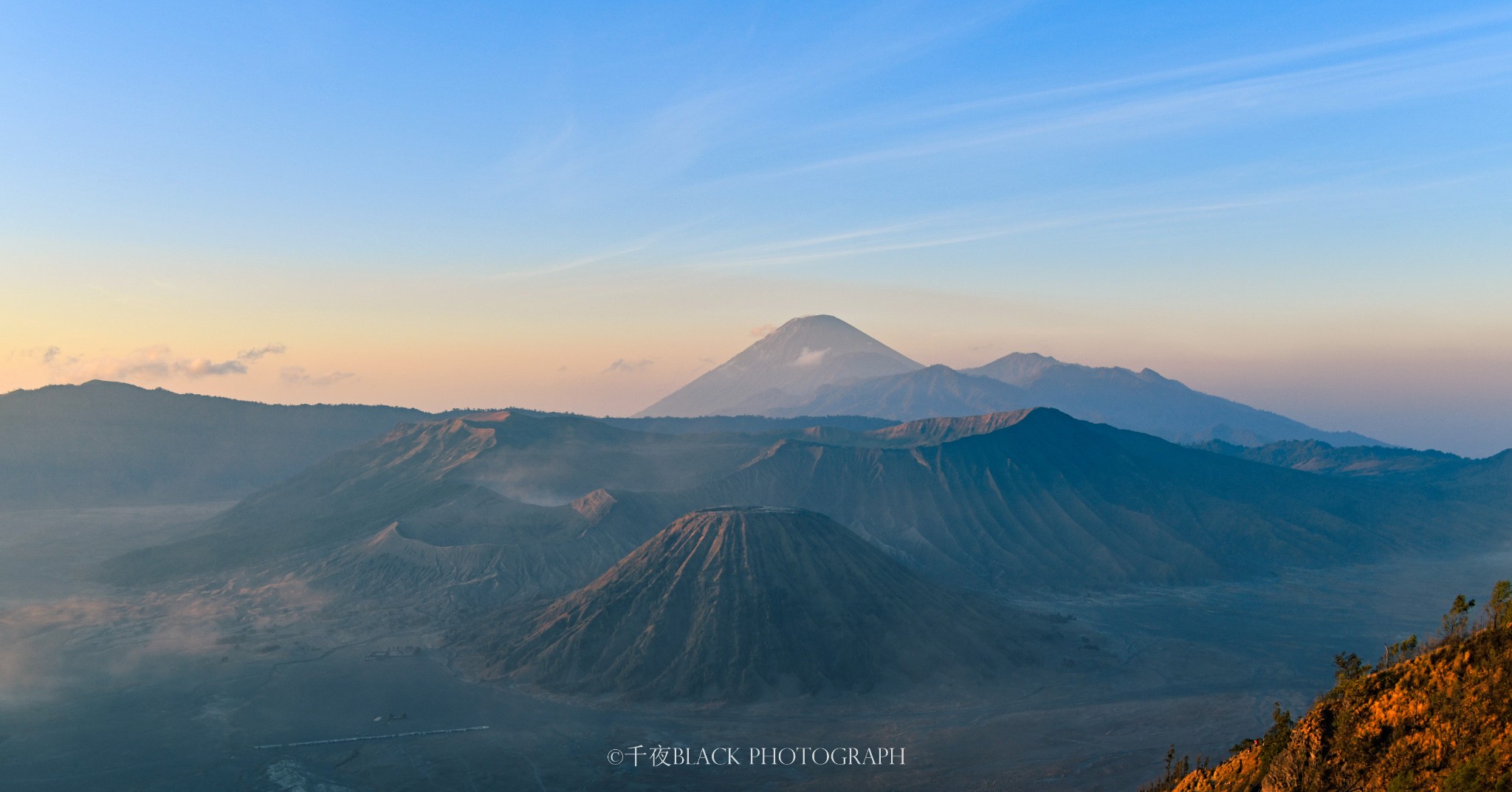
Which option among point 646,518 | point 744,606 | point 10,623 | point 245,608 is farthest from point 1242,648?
point 10,623

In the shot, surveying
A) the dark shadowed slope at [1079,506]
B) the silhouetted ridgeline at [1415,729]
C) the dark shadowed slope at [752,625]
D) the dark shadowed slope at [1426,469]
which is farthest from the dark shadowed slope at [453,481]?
the dark shadowed slope at [1426,469]

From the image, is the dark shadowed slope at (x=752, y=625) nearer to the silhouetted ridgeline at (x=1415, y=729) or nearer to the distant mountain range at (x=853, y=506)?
the distant mountain range at (x=853, y=506)

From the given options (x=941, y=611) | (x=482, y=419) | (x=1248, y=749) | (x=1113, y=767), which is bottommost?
(x=1113, y=767)

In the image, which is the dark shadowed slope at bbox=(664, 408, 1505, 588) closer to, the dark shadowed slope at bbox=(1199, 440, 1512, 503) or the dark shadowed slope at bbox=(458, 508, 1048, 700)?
the dark shadowed slope at bbox=(1199, 440, 1512, 503)

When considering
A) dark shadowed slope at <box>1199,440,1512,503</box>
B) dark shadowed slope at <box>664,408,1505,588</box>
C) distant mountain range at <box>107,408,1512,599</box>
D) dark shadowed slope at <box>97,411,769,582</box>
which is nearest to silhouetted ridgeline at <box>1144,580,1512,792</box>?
distant mountain range at <box>107,408,1512,599</box>

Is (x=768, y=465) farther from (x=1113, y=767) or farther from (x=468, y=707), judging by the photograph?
(x=1113, y=767)

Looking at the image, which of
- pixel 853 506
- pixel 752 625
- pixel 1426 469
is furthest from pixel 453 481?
pixel 1426 469
